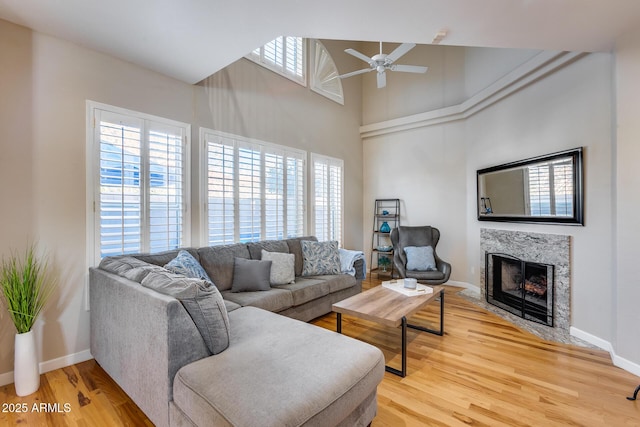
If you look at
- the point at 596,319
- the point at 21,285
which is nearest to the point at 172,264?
the point at 21,285

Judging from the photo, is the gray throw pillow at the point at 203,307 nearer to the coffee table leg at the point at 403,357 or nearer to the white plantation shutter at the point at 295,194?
the coffee table leg at the point at 403,357

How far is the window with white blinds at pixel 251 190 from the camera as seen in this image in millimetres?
3566

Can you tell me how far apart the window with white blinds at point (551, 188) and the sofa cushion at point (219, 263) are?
3.66 m

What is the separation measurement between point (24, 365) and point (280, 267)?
2.18m

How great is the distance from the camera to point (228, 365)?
1465 mm

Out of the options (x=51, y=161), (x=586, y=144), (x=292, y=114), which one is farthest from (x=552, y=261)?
(x=51, y=161)

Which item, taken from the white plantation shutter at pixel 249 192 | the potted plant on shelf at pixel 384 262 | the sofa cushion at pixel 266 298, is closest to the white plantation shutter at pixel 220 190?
the white plantation shutter at pixel 249 192

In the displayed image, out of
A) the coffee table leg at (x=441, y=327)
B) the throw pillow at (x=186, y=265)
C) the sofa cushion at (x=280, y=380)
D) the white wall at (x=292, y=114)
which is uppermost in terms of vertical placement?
the white wall at (x=292, y=114)

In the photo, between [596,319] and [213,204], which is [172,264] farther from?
[596,319]

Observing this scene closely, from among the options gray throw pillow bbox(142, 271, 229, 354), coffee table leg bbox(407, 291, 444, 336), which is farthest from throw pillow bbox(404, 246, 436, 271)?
gray throw pillow bbox(142, 271, 229, 354)

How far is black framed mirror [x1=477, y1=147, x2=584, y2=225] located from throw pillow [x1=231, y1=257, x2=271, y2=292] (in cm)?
327

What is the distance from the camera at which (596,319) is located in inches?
111

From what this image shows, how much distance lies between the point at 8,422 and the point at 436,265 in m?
4.85

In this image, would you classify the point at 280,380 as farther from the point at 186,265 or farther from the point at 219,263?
the point at 219,263
